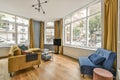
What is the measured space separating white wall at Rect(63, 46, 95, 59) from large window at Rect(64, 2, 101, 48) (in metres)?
0.33

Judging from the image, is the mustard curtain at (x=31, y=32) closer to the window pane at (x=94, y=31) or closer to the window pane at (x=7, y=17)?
the window pane at (x=7, y=17)

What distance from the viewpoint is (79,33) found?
16.5 ft

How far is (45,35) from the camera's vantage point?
7.59 meters

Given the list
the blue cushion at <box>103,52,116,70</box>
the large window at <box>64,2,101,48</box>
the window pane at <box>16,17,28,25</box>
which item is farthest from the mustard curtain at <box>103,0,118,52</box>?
the window pane at <box>16,17,28,25</box>

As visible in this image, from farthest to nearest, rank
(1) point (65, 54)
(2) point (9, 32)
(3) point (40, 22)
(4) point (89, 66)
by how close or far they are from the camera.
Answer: (3) point (40, 22), (1) point (65, 54), (2) point (9, 32), (4) point (89, 66)

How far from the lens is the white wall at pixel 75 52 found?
4.12 m

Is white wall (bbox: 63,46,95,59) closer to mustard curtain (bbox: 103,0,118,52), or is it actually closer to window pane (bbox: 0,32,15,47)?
mustard curtain (bbox: 103,0,118,52)

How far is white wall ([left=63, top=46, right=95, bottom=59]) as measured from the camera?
13.5ft

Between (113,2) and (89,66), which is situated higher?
(113,2)

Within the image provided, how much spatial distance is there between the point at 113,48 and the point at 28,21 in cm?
580

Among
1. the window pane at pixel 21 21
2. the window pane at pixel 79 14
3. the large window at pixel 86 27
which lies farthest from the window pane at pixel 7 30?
the window pane at pixel 79 14

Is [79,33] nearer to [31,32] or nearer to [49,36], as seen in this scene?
[49,36]

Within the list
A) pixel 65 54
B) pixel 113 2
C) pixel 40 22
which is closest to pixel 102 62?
pixel 113 2

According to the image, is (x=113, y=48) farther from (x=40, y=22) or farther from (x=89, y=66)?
(x=40, y=22)
